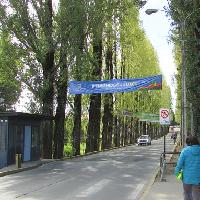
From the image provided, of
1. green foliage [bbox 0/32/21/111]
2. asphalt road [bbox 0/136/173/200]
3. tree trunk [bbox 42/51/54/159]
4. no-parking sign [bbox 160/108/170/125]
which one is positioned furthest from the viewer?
tree trunk [bbox 42/51/54/159]

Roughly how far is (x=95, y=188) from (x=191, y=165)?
30.9 feet

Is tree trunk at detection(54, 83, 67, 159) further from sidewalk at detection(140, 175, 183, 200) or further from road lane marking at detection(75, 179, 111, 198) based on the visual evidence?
sidewalk at detection(140, 175, 183, 200)

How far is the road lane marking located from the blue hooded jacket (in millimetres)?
7052

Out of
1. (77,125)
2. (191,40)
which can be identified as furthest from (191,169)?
(77,125)

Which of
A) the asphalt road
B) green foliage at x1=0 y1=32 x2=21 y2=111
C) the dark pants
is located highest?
green foliage at x1=0 y1=32 x2=21 y2=111

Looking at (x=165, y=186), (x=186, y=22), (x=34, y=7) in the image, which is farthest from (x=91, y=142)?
(x=165, y=186)

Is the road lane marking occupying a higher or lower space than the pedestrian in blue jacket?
lower

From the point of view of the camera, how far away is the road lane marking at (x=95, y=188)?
1728cm

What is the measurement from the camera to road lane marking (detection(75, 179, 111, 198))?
17.3 meters

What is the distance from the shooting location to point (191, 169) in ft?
33.1

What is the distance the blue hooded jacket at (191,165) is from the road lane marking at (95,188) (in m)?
7.05

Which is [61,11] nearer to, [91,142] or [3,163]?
[3,163]

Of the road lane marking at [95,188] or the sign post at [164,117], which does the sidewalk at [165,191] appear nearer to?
the road lane marking at [95,188]

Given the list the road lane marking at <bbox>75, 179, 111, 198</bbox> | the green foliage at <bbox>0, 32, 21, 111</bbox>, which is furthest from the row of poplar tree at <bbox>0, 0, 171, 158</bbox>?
the road lane marking at <bbox>75, 179, 111, 198</bbox>
